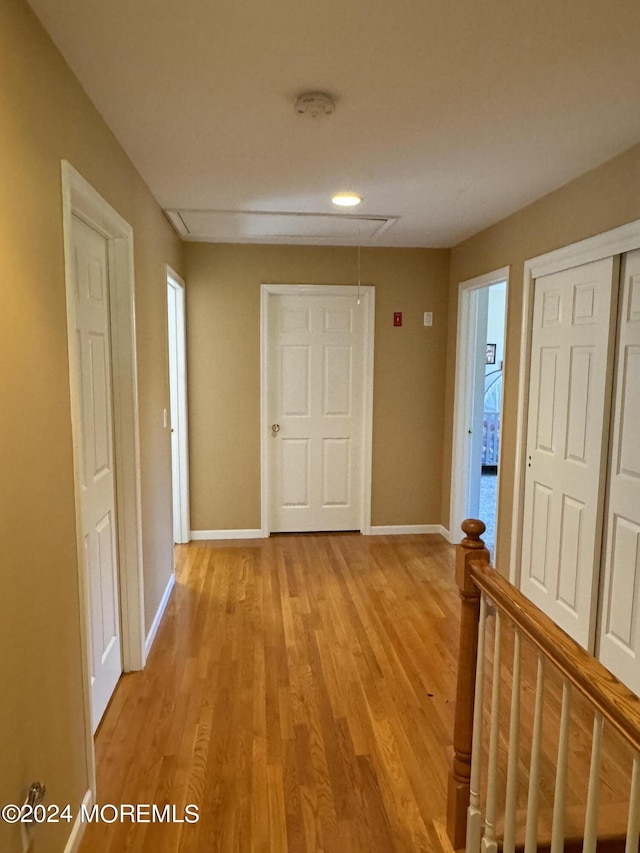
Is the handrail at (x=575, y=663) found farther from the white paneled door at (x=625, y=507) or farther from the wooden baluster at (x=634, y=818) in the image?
the white paneled door at (x=625, y=507)

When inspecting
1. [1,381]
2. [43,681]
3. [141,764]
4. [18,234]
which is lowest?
[141,764]

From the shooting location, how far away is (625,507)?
2.45m

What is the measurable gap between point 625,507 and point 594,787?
1601 millimetres

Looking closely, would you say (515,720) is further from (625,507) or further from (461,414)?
(461,414)

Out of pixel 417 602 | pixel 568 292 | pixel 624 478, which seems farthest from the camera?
pixel 417 602

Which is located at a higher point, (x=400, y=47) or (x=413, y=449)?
(x=400, y=47)

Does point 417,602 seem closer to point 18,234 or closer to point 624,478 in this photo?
point 624,478

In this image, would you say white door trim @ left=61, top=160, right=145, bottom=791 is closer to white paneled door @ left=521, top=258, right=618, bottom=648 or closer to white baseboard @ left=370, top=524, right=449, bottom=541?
white paneled door @ left=521, top=258, right=618, bottom=648

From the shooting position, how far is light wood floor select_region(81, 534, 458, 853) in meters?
1.79

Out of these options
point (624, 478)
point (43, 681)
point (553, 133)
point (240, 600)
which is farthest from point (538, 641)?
point (240, 600)

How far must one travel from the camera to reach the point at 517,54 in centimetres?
Result: 162

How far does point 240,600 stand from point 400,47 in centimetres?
292

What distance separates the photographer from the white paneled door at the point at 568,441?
8.55 feet

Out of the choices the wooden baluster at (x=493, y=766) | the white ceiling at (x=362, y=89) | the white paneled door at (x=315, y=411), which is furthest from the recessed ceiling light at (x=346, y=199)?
the wooden baluster at (x=493, y=766)
